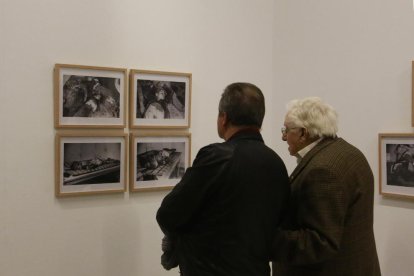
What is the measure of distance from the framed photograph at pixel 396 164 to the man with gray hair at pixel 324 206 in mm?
622

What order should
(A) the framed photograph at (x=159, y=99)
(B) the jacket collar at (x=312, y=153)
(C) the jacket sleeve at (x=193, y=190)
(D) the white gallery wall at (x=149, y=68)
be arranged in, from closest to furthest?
1. (C) the jacket sleeve at (x=193, y=190)
2. (B) the jacket collar at (x=312, y=153)
3. (D) the white gallery wall at (x=149, y=68)
4. (A) the framed photograph at (x=159, y=99)

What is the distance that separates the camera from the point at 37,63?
2.36m

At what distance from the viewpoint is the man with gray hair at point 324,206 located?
1.74 m

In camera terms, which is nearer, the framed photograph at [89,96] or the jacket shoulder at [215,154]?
the jacket shoulder at [215,154]

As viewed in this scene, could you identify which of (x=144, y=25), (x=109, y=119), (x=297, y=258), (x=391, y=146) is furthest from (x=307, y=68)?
(x=297, y=258)

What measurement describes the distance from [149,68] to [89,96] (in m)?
0.41

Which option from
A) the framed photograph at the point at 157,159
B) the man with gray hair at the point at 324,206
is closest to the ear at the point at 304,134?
the man with gray hair at the point at 324,206

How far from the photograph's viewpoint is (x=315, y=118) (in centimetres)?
192

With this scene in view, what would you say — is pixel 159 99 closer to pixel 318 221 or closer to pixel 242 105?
pixel 242 105

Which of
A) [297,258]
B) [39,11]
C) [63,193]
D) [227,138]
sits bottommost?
[297,258]

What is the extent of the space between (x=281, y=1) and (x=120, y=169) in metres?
1.60

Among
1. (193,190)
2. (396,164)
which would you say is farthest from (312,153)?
(396,164)

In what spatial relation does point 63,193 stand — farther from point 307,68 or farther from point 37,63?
point 307,68

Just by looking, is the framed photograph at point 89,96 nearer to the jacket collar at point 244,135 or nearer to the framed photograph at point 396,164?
the jacket collar at point 244,135
